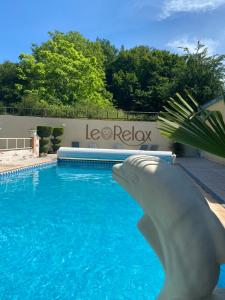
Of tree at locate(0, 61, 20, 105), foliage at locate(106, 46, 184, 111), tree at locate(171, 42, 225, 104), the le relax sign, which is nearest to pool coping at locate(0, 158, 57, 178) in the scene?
the le relax sign

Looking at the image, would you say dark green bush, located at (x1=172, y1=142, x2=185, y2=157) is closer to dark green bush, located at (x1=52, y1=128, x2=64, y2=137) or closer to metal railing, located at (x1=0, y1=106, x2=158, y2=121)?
metal railing, located at (x1=0, y1=106, x2=158, y2=121)

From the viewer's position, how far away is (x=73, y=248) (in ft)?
19.8

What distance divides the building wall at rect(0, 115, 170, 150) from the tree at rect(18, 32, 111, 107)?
813 cm

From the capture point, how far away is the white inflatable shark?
1.64 metres

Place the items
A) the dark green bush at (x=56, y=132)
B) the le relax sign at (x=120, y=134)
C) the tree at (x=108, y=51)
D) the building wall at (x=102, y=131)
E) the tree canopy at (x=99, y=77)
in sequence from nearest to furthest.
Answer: the dark green bush at (x=56, y=132), the building wall at (x=102, y=131), the le relax sign at (x=120, y=134), the tree canopy at (x=99, y=77), the tree at (x=108, y=51)

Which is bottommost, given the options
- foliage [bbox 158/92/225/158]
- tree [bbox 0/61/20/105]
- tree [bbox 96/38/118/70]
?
foliage [bbox 158/92/225/158]

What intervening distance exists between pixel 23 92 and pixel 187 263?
112 ft

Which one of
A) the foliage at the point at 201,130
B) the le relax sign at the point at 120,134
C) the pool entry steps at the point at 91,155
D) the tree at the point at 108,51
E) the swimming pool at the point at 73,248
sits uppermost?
the tree at the point at 108,51

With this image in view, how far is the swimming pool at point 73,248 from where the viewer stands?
4.63 meters

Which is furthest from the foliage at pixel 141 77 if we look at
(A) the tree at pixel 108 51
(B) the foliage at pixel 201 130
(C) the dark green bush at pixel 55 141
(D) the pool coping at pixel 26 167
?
(B) the foliage at pixel 201 130

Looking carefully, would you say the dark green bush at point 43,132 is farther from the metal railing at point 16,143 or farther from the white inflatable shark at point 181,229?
the white inflatable shark at point 181,229

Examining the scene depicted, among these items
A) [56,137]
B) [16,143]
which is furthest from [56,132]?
[16,143]

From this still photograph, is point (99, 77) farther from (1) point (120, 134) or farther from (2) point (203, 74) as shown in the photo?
(1) point (120, 134)

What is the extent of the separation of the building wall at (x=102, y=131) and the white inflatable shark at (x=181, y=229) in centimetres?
2126
